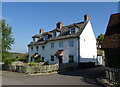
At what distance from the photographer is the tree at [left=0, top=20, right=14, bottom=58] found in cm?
2958

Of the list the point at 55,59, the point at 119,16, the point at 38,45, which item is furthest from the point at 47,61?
the point at 119,16

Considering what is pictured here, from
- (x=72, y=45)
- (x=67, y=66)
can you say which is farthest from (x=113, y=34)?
(x=72, y=45)

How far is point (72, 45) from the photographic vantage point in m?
28.3

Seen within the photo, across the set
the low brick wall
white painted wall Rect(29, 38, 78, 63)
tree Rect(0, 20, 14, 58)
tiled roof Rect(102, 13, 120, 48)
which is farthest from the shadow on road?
tree Rect(0, 20, 14, 58)

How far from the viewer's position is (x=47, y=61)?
3303 cm

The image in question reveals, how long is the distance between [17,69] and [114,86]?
53.5 feet

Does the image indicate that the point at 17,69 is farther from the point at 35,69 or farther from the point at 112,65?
the point at 112,65

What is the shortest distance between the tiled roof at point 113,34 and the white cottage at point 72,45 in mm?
8525

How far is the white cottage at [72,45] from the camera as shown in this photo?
27.7m

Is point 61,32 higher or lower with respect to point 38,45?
higher

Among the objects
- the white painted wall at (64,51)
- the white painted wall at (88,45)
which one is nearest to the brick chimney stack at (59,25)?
the white painted wall at (64,51)

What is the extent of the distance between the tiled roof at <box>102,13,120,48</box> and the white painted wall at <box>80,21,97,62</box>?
28.4 ft

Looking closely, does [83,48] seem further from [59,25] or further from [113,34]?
[113,34]

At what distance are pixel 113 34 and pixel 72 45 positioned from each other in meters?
12.0
